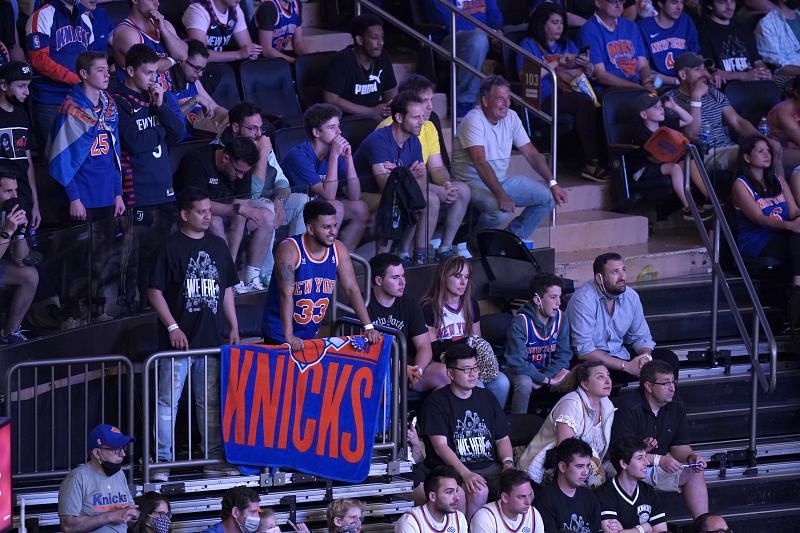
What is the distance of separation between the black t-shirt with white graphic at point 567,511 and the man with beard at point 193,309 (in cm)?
190

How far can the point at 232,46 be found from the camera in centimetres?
1263

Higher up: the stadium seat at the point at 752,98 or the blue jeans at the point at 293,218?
the stadium seat at the point at 752,98

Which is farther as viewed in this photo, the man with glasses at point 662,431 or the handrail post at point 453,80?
the handrail post at point 453,80

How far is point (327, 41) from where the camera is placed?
13516 millimetres

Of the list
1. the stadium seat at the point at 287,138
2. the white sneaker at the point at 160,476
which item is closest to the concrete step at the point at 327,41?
the stadium seat at the point at 287,138

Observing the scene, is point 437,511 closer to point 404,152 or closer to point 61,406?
point 61,406

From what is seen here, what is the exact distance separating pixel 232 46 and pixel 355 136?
4.79 ft

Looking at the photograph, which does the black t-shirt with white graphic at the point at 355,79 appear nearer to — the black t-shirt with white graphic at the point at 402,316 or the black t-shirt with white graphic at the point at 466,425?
the black t-shirt with white graphic at the point at 402,316

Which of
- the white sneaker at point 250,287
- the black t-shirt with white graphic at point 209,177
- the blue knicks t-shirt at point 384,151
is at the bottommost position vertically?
the white sneaker at point 250,287

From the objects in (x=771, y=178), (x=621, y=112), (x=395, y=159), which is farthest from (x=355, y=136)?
(x=771, y=178)

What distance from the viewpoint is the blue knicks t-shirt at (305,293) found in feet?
30.6

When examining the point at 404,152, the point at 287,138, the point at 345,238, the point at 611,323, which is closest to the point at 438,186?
the point at 404,152

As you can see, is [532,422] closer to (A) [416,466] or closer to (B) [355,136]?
(A) [416,466]

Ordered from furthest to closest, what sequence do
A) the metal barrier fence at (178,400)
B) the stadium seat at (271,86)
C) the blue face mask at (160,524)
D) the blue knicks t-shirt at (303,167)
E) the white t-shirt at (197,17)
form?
the stadium seat at (271,86) → the white t-shirt at (197,17) → the blue knicks t-shirt at (303,167) → the metal barrier fence at (178,400) → the blue face mask at (160,524)
